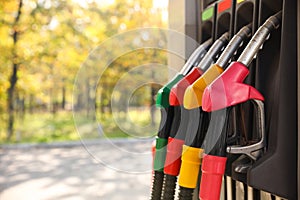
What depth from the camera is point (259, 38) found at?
48 cm

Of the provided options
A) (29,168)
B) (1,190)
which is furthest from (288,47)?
(29,168)

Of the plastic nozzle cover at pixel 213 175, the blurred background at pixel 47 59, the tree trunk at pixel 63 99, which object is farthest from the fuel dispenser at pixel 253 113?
the tree trunk at pixel 63 99

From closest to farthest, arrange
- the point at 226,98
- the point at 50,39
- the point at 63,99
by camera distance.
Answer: the point at 226,98
the point at 50,39
the point at 63,99

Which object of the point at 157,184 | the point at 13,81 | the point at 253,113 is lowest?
the point at 157,184

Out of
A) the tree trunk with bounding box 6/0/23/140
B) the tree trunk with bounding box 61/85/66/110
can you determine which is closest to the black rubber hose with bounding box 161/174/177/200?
the tree trunk with bounding box 6/0/23/140

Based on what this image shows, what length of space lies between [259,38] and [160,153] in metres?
0.21

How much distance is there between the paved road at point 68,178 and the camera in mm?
1839

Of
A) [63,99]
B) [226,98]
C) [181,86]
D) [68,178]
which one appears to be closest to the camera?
[226,98]

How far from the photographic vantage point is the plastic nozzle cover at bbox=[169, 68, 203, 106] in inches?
21.8

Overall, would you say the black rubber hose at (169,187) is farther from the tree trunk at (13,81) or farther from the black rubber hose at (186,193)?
the tree trunk at (13,81)

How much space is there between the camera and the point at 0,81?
3500mm

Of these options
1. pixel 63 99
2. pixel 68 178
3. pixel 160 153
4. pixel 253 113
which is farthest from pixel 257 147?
pixel 63 99

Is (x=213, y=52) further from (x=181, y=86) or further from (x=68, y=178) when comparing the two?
(x=68, y=178)

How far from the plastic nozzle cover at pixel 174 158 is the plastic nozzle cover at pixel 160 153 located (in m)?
0.03
